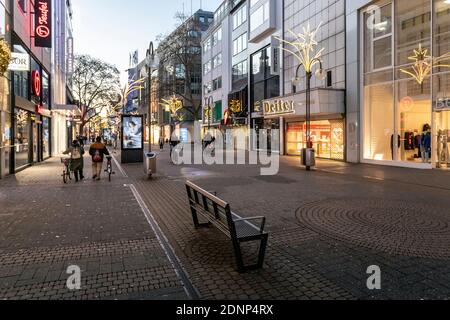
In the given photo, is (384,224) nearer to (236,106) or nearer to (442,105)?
(442,105)

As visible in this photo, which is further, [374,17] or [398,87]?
[374,17]

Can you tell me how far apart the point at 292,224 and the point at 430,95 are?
1392 centimetres

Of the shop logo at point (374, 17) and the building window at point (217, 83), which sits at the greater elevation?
the building window at point (217, 83)

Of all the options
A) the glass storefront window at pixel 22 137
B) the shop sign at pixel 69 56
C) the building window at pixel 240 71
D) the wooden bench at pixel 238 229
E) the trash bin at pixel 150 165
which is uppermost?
the shop sign at pixel 69 56

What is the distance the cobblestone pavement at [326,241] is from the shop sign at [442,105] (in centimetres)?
614

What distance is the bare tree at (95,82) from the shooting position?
53.1 m

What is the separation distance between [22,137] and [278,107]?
54.0 feet

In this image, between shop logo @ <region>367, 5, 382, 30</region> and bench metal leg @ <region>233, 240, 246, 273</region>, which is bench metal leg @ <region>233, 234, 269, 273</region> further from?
shop logo @ <region>367, 5, 382, 30</region>

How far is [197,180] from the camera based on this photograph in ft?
46.9

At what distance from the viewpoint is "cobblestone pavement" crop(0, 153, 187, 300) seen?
4145 mm

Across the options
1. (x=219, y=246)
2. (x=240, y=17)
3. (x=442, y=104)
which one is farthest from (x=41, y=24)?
(x=240, y=17)

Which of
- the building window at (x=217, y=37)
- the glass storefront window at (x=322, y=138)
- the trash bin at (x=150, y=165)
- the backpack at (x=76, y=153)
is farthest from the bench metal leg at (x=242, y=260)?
the building window at (x=217, y=37)

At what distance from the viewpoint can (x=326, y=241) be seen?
233 inches

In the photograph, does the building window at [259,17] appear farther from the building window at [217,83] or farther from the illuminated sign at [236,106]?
the building window at [217,83]
